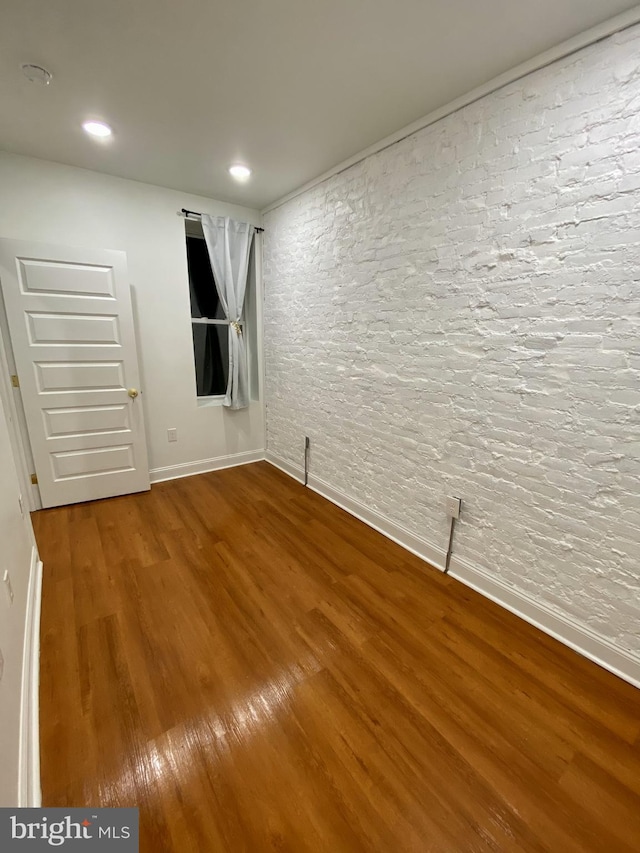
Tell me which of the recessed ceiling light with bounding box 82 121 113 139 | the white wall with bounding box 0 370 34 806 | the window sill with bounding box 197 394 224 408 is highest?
the recessed ceiling light with bounding box 82 121 113 139

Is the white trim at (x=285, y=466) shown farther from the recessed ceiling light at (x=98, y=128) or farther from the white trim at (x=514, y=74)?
the recessed ceiling light at (x=98, y=128)

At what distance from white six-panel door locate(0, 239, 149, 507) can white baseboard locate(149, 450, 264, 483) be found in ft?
0.93

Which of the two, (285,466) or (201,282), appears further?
(285,466)

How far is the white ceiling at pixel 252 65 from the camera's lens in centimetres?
131

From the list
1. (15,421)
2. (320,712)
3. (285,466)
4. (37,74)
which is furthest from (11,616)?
(285,466)

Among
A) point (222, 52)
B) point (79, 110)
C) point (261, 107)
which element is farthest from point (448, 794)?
point (79, 110)

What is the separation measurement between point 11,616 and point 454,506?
2094mm

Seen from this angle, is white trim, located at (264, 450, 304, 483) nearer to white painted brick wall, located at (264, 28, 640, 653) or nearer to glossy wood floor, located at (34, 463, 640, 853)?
white painted brick wall, located at (264, 28, 640, 653)

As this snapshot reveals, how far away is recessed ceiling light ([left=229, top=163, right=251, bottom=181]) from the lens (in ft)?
8.36

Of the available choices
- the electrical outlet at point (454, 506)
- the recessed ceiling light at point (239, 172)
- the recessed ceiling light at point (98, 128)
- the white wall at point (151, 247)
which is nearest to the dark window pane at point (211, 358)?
the white wall at point (151, 247)

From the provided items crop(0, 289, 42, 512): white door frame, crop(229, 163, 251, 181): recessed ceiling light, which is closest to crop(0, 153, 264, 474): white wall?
crop(229, 163, 251, 181): recessed ceiling light

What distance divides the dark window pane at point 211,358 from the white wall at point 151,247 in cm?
27

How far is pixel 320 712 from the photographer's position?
1.33 m

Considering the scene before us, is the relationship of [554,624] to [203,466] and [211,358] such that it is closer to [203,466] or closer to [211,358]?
[203,466]
